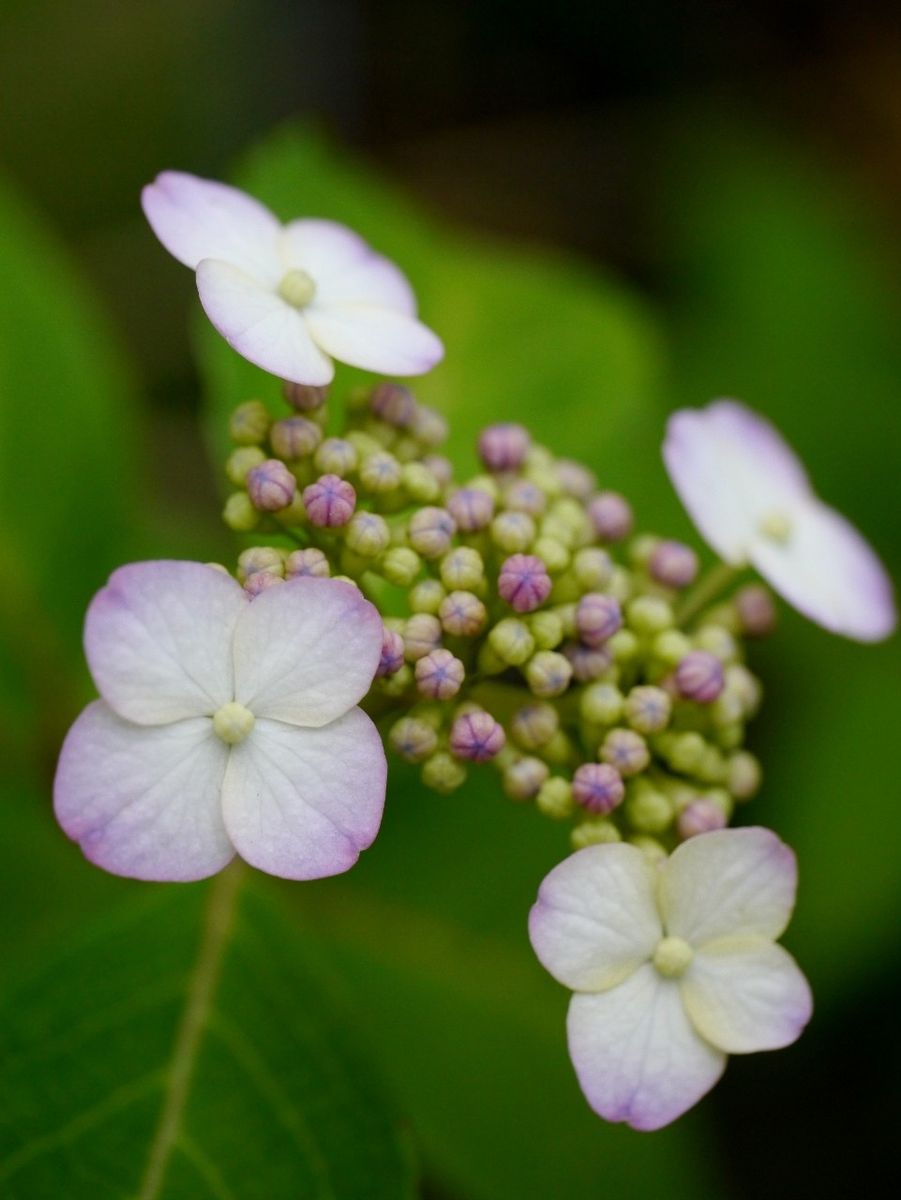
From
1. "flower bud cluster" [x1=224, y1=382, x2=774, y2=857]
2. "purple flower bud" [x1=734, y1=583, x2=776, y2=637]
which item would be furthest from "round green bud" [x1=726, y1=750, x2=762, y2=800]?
"purple flower bud" [x1=734, y1=583, x2=776, y2=637]

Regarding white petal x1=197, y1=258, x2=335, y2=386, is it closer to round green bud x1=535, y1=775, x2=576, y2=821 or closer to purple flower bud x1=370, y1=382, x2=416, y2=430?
purple flower bud x1=370, y1=382, x2=416, y2=430

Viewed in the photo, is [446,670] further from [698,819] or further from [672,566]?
[672,566]

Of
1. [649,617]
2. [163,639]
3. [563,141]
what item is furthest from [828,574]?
[563,141]

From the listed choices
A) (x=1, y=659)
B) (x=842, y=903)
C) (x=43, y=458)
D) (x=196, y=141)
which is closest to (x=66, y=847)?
(x=1, y=659)

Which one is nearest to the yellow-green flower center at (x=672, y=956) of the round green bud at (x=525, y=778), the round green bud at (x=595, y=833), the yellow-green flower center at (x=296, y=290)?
the round green bud at (x=595, y=833)

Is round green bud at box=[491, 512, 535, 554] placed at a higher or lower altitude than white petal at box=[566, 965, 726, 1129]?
higher

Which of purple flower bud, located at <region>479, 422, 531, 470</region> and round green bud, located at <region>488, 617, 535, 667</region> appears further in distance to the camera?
purple flower bud, located at <region>479, 422, 531, 470</region>

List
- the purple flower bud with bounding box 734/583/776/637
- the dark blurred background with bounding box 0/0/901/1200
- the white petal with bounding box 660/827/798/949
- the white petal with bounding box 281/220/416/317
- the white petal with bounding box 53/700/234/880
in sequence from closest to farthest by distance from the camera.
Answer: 1. the white petal with bounding box 53/700/234/880
2. the white petal with bounding box 660/827/798/949
3. the white petal with bounding box 281/220/416/317
4. the purple flower bud with bounding box 734/583/776/637
5. the dark blurred background with bounding box 0/0/901/1200

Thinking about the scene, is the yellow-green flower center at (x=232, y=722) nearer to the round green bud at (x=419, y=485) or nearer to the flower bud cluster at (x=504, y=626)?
the flower bud cluster at (x=504, y=626)
